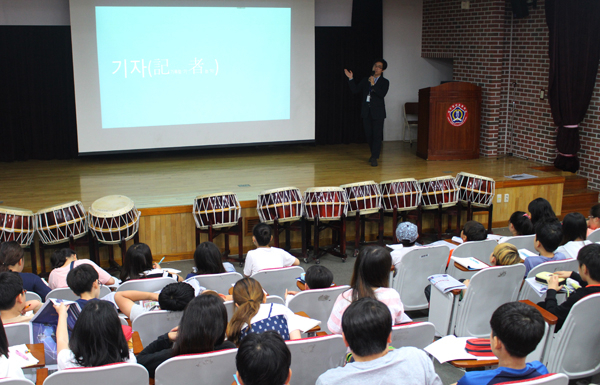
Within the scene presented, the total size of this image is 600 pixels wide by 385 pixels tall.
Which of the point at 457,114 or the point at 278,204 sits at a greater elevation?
the point at 457,114

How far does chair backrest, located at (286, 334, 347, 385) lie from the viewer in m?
2.58

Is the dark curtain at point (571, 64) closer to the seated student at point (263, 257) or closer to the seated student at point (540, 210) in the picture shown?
the seated student at point (540, 210)

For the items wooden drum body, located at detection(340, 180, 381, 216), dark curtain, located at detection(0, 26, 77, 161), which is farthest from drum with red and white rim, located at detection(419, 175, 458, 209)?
dark curtain, located at detection(0, 26, 77, 161)

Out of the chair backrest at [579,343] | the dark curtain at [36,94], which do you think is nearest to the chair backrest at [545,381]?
the chair backrest at [579,343]

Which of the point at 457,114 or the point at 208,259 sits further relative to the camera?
the point at 457,114

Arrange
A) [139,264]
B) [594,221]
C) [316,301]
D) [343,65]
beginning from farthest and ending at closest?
[343,65]
[594,221]
[139,264]
[316,301]

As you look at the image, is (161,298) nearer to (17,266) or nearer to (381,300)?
(381,300)

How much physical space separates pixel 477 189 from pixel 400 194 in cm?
96

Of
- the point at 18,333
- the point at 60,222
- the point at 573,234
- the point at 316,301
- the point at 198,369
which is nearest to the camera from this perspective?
the point at 198,369

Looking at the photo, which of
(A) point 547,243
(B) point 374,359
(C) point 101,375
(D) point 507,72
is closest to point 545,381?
(B) point 374,359

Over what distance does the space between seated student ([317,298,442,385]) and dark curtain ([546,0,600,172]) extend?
6.46 meters

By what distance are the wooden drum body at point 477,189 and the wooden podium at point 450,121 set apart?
5.65 feet

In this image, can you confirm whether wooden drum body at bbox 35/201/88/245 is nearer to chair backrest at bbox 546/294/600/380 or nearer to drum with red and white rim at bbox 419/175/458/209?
drum with red and white rim at bbox 419/175/458/209

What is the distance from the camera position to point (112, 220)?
539cm
